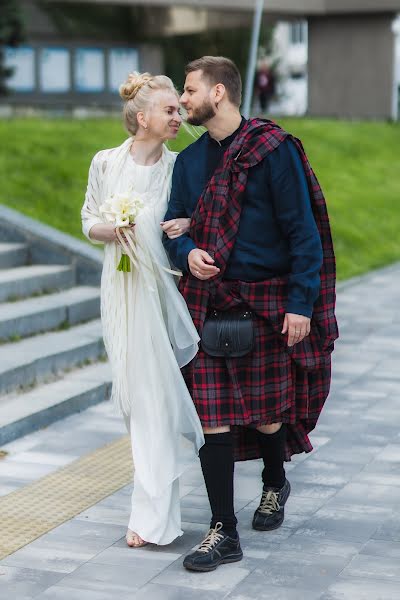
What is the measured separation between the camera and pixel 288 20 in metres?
34.5

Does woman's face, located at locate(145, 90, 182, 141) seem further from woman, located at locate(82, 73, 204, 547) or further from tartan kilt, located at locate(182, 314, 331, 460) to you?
tartan kilt, located at locate(182, 314, 331, 460)

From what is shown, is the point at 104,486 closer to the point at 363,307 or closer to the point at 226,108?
the point at 226,108

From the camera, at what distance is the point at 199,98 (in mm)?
4453

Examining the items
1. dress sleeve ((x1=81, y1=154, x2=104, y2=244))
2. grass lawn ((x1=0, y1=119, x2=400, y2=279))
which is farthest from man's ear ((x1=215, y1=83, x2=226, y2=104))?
grass lawn ((x1=0, y1=119, x2=400, y2=279))

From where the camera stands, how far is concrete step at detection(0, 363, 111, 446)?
21.4 feet

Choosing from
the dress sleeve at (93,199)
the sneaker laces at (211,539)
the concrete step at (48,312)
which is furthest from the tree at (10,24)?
the sneaker laces at (211,539)

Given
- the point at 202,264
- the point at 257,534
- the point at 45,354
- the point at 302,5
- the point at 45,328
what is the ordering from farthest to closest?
the point at 302,5 → the point at 45,328 → the point at 45,354 → the point at 257,534 → the point at 202,264

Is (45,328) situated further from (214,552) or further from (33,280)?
(214,552)

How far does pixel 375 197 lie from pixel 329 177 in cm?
81

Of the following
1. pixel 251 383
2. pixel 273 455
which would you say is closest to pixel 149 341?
pixel 251 383

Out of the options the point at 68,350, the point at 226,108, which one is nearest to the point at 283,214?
the point at 226,108

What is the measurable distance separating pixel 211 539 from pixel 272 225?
1240mm

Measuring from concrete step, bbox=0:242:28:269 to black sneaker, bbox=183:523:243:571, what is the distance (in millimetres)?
5387

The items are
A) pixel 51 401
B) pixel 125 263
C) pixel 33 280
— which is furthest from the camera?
pixel 33 280
